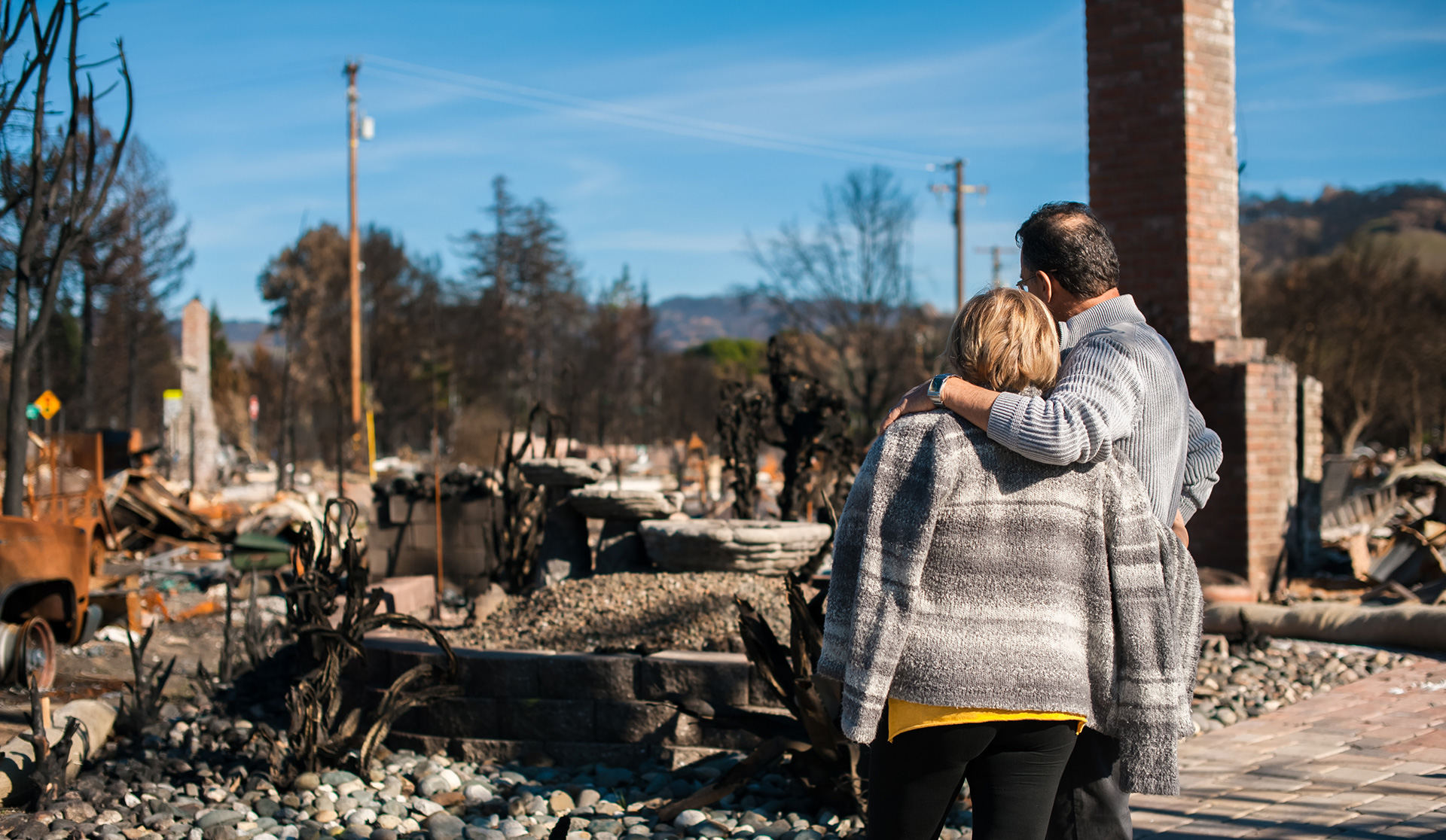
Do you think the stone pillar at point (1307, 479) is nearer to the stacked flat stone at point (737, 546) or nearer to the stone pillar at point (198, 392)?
the stacked flat stone at point (737, 546)

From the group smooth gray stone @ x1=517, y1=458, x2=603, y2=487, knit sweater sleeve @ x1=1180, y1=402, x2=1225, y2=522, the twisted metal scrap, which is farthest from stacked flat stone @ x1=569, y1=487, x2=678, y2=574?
knit sweater sleeve @ x1=1180, y1=402, x2=1225, y2=522

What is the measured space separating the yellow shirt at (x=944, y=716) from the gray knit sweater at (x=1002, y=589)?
0.8 inches

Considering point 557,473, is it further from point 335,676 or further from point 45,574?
point 45,574

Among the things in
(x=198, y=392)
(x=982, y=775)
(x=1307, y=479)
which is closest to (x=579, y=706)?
(x=982, y=775)

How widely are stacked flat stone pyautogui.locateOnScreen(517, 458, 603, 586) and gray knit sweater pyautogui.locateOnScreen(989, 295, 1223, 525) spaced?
4943mm

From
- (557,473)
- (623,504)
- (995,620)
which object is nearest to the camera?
(995,620)

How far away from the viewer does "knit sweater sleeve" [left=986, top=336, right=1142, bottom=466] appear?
1793 millimetres

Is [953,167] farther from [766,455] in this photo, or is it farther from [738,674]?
[738,674]

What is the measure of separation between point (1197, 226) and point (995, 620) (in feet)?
23.6

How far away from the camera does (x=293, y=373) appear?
1507 inches

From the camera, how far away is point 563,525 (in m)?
6.95

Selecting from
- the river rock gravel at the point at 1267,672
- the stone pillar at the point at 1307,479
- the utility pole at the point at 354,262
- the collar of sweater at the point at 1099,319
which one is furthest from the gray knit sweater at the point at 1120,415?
the utility pole at the point at 354,262

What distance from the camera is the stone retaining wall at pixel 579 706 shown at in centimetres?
433

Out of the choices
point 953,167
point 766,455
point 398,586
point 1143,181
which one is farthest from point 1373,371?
point 398,586
